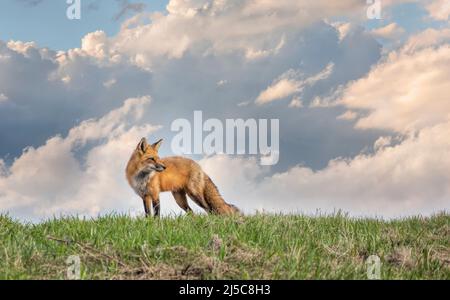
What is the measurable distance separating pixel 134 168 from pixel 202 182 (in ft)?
5.73

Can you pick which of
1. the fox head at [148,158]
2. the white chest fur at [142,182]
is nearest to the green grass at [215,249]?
the fox head at [148,158]

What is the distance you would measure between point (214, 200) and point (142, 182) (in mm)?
1906

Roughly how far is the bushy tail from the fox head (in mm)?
1417

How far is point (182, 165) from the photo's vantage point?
634 inches

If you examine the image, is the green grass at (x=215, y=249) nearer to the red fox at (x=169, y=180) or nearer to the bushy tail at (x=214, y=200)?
the red fox at (x=169, y=180)

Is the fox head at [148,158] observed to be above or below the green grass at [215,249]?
above

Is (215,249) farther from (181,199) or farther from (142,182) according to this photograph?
(181,199)

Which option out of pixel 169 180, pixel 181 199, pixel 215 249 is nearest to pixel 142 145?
pixel 169 180

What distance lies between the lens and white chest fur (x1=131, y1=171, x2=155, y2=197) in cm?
1566

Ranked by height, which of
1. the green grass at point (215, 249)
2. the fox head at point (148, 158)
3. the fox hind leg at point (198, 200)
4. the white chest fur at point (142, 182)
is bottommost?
the green grass at point (215, 249)

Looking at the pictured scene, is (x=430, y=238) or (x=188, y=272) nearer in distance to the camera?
(x=188, y=272)

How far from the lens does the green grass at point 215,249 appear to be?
7820 millimetres
